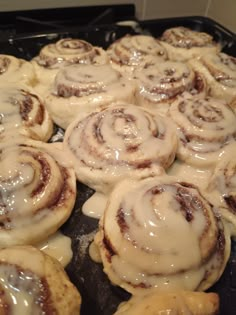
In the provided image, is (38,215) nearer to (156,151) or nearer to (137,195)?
(137,195)

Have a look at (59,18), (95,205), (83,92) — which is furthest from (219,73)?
(59,18)

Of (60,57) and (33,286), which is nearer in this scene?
(33,286)

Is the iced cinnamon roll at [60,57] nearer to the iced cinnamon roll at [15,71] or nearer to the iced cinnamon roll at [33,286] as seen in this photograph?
the iced cinnamon roll at [15,71]

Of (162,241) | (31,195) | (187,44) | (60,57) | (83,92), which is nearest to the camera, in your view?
(162,241)

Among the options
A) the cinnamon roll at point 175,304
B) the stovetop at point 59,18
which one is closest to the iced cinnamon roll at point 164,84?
the stovetop at point 59,18

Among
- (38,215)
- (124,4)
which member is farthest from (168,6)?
(38,215)

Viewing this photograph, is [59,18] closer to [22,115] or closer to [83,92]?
[83,92]

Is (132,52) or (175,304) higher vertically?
(132,52)
